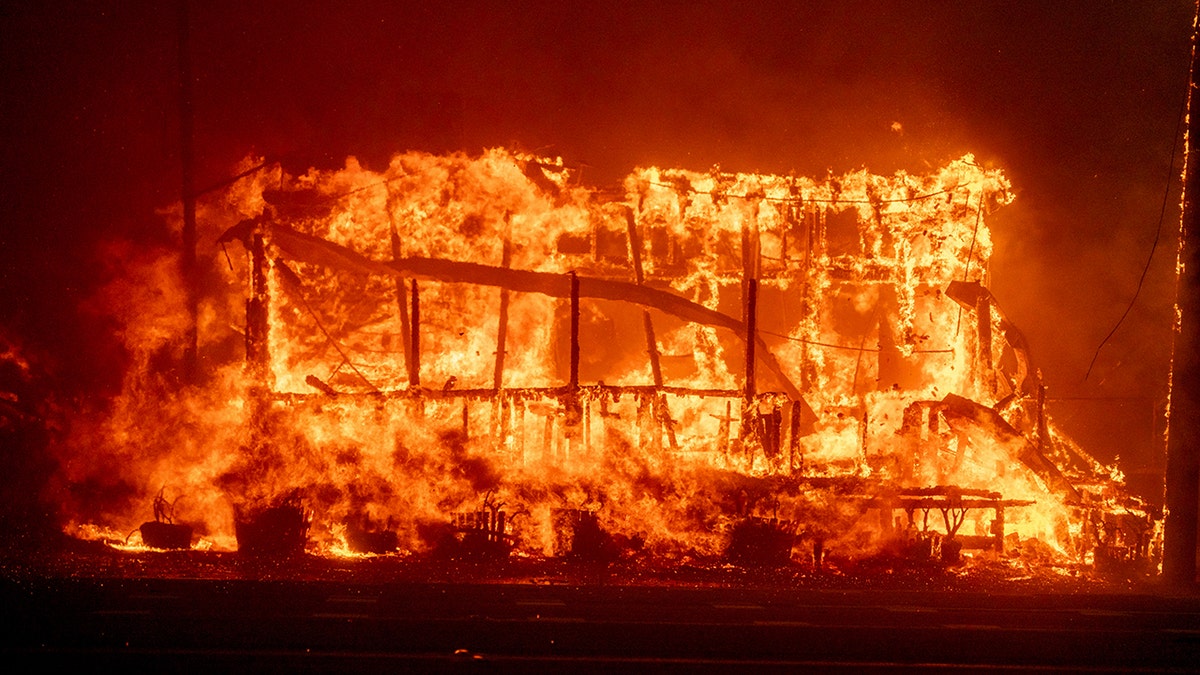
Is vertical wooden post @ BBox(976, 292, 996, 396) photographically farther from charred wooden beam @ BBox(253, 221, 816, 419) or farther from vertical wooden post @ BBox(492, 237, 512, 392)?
vertical wooden post @ BBox(492, 237, 512, 392)

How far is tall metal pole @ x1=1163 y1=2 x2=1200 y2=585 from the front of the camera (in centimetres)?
1266

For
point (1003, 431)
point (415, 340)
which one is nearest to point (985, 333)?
point (1003, 431)

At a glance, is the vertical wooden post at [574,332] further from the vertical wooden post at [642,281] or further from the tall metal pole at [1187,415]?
the tall metal pole at [1187,415]

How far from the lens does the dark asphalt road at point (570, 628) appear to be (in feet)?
26.5

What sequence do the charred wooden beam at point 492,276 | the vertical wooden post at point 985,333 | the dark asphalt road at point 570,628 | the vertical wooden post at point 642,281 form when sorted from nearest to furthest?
the dark asphalt road at point 570,628
the charred wooden beam at point 492,276
the vertical wooden post at point 985,333
the vertical wooden post at point 642,281

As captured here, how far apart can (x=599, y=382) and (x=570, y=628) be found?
8153 millimetres

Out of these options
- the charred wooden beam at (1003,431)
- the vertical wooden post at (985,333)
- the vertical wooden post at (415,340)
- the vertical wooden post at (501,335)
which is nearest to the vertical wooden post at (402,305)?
the vertical wooden post at (501,335)

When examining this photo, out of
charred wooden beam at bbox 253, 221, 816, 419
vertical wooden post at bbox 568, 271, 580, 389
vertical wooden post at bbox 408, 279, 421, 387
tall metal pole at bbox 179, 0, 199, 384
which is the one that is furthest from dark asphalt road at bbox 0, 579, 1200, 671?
tall metal pole at bbox 179, 0, 199, 384

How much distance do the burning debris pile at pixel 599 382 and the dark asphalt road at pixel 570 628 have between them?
7.56 ft

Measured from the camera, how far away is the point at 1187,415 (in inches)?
501

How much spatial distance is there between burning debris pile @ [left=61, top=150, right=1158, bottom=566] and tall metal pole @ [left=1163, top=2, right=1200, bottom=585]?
78 cm

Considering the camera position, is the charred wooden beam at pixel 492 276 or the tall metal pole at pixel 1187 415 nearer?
the tall metal pole at pixel 1187 415

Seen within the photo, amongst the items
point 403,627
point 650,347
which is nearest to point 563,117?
point 650,347

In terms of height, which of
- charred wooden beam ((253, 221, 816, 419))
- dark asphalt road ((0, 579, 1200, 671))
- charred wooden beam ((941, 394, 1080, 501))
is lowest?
dark asphalt road ((0, 579, 1200, 671))
